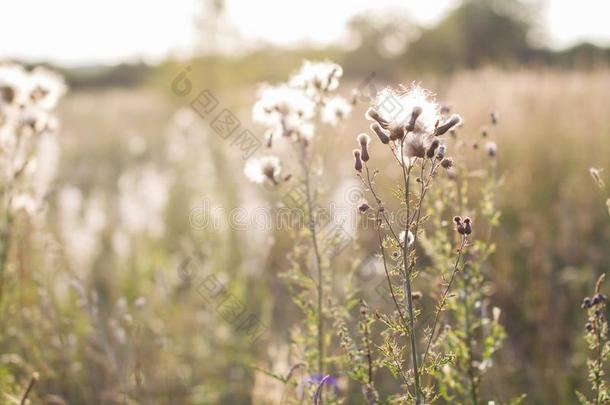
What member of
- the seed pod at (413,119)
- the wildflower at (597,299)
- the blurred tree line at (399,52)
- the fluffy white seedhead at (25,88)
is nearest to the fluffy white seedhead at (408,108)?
the seed pod at (413,119)

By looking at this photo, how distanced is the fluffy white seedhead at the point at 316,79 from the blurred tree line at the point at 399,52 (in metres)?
8.16

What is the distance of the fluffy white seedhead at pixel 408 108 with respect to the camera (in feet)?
4.45

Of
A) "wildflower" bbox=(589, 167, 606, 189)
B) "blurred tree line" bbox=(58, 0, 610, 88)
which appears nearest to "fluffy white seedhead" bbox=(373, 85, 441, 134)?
"wildflower" bbox=(589, 167, 606, 189)

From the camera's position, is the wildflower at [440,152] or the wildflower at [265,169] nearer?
the wildflower at [440,152]

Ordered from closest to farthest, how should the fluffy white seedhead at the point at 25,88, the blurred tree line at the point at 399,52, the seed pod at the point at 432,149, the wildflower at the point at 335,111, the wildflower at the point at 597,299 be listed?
the seed pod at the point at 432,149 → the wildflower at the point at 597,299 → the wildflower at the point at 335,111 → the fluffy white seedhead at the point at 25,88 → the blurred tree line at the point at 399,52

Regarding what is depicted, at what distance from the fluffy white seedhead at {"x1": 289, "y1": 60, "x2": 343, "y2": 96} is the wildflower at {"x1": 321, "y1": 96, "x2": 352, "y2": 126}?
0.49 feet

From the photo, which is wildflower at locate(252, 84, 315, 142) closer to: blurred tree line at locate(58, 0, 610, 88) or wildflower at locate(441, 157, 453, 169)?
wildflower at locate(441, 157, 453, 169)

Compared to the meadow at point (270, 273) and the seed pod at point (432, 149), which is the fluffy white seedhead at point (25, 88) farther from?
the seed pod at point (432, 149)

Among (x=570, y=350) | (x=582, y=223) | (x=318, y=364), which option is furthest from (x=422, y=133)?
(x=582, y=223)

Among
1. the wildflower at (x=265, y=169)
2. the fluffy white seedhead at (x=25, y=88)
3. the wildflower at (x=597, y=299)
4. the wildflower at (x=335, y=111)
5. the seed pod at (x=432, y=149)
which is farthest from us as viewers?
the fluffy white seedhead at (x=25, y=88)

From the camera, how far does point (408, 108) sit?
1.36 meters

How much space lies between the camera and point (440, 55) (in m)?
25.2

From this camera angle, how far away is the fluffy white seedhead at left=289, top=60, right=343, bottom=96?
2059 mm

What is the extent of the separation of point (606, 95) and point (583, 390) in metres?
4.73
